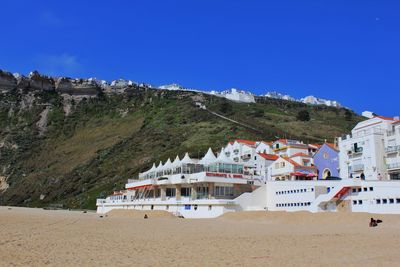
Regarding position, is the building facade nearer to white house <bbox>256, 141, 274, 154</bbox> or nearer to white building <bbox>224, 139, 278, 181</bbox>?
white building <bbox>224, 139, 278, 181</bbox>

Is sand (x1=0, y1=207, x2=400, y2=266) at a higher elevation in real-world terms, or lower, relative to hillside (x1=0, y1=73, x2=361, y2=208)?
lower

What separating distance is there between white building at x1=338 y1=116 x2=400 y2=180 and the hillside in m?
32.6

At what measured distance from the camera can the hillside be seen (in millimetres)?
89781

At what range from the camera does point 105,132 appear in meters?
126

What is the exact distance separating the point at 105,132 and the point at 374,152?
90.5m

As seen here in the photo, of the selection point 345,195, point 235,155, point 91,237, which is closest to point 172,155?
point 235,155

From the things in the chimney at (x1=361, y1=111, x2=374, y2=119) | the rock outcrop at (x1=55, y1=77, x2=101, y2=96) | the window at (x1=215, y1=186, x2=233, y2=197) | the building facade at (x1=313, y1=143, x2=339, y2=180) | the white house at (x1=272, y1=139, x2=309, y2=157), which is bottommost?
the window at (x1=215, y1=186, x2=233, y2=197)

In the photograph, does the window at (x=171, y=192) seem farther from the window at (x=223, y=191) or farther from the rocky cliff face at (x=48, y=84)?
the rocky cliff face at (x=48, y=84)

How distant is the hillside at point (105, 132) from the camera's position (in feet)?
295

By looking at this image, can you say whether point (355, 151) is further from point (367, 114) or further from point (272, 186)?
point (367, 114)

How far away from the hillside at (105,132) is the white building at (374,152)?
107 ft

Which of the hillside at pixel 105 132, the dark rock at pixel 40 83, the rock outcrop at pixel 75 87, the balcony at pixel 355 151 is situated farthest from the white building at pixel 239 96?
the balcony at pixel 355 151

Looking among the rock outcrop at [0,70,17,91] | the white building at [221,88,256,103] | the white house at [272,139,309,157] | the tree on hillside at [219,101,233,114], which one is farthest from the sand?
the white building at [221,88,256,103]

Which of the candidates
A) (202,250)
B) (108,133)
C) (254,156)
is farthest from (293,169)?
(108,133)
